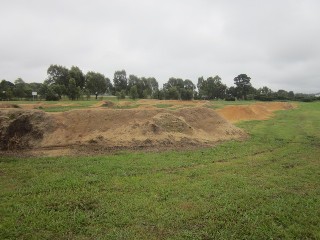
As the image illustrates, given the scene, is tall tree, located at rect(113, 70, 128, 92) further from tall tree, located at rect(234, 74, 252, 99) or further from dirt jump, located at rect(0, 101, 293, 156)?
dirt jump, located at rect(0, 101, 293, 156)

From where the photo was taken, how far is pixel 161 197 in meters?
10.4

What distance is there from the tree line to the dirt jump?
1994 inches

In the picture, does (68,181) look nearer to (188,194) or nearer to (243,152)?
(188,194)

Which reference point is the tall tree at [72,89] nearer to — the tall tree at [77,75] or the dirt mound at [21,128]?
the tall tree at [77,75]

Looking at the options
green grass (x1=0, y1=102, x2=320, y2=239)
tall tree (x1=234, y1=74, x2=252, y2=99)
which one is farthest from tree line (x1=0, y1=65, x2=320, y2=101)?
green grass (x1=0, y1=102, x2=320, y2=239)

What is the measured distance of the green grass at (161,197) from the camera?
8047mm

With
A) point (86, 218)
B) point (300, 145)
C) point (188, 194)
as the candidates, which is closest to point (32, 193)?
point (86, 218)

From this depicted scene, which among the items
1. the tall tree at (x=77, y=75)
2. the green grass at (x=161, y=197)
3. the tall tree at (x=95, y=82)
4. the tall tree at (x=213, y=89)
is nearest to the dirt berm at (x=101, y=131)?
the green grass at (x=161, y=197)

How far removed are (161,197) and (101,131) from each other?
1123 cm

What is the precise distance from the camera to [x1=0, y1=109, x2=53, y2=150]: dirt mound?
18719 millimetres

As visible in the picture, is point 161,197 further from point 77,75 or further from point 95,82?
point 95,82

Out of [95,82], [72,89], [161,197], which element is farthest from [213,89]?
[161,197]

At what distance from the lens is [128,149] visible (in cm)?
1856

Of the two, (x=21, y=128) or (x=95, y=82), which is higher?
(x=95, y=82)
